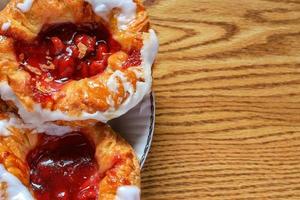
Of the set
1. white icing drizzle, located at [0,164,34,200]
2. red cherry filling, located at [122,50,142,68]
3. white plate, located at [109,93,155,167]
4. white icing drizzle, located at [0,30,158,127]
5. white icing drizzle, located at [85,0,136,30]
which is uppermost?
white icing drizzle, located at [85,0,136,30]

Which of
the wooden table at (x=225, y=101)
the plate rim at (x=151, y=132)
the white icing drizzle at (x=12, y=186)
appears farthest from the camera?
the wooden table at (x=225, y=101)

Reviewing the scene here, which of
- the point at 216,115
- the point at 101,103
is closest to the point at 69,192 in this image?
the point at 101,103

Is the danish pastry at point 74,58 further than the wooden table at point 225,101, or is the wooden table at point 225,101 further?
the wooden table at point 225,101

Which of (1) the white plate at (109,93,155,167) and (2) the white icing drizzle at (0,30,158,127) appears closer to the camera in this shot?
(2) the white icing drizzle at (0,30,158,127)

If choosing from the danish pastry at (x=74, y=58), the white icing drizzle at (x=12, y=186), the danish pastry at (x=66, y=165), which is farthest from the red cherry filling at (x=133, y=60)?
the white icing drizzle at (x=12, y=186)

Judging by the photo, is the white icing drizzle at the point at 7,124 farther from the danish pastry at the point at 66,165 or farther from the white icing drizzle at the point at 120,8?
the white icing drizzle at the point at 120,8

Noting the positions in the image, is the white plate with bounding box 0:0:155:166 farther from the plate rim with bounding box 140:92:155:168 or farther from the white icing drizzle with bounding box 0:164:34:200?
the white icing drizzle with bounding box 0:164:34:200

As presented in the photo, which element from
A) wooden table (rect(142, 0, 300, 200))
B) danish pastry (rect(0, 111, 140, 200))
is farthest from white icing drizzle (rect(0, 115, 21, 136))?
wooden table (rect(142, 0, 300, 200))
